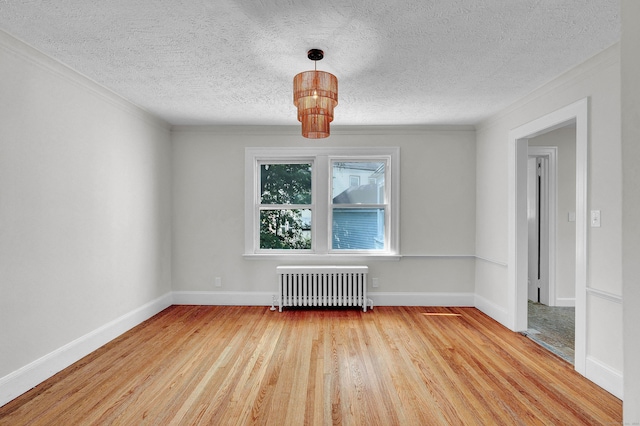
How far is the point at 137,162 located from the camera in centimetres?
378

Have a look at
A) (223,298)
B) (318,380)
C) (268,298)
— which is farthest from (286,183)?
(318,380)

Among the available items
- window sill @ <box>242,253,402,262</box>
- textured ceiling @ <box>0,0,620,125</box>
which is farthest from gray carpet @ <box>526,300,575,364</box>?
textured ceiling @ <box>0,0,620,125</box>

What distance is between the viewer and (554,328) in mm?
3654

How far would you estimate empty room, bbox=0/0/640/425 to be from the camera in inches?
82.0

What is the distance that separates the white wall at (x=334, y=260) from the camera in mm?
4508

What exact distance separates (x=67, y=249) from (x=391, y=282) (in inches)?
140

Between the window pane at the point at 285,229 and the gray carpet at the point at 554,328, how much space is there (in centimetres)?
281

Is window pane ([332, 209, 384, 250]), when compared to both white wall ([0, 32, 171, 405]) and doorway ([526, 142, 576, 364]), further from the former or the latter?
white wall ([0, 32, 171, 405])

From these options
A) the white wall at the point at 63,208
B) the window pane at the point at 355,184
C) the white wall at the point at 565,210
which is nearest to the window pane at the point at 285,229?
the window pane at the point at 355,184

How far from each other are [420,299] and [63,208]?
4.04 m

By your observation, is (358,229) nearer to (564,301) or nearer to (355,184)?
(355,184)

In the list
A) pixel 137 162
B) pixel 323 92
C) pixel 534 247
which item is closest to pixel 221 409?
pixel 323 92

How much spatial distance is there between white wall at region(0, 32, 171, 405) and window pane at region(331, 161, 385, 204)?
2.37 meters

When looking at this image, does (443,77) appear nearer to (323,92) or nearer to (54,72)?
(323,92)
